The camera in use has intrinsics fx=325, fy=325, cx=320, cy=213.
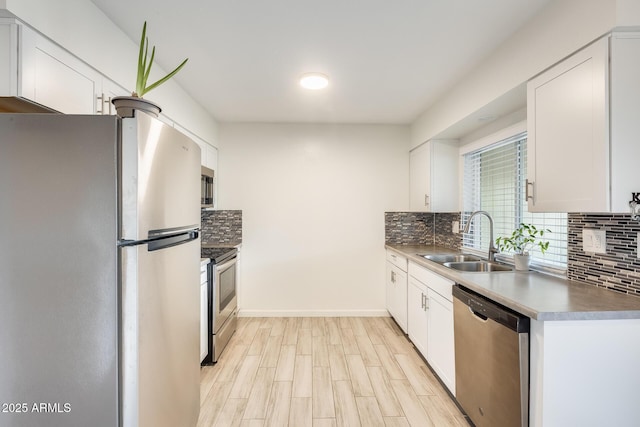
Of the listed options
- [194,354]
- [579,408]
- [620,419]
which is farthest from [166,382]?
[620,419]

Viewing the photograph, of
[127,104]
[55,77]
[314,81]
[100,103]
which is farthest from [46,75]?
[314,81]

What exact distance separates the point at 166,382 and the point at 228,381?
136cm

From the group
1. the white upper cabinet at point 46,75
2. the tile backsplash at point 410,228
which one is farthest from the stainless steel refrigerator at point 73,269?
the tile backsplash at point 410,228

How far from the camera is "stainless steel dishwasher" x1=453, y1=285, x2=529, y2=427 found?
4.70ft

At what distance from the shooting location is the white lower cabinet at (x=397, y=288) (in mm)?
3296

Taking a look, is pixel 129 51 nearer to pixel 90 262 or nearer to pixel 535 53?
pixel 90 262

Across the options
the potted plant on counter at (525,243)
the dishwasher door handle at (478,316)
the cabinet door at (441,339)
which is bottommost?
the cabinet door at (441,339)

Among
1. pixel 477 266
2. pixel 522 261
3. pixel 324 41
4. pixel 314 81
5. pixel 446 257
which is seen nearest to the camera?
pixel 324 41

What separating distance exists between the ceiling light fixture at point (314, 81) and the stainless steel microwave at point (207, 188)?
1281 mm

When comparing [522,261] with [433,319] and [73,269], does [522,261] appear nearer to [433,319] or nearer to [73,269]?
[433,319]

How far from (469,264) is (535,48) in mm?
1655

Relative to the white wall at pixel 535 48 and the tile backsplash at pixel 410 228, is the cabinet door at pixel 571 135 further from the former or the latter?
the tile backsplash at pixel 410 228

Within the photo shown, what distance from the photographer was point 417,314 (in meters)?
2.89

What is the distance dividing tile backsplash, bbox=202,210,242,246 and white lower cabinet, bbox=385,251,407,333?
1.85 metres
